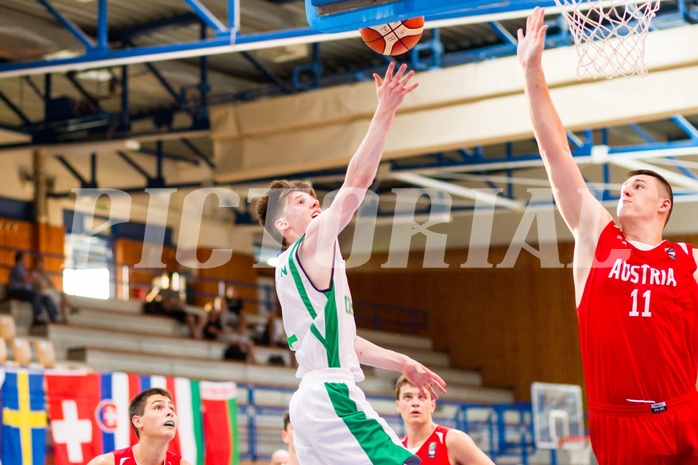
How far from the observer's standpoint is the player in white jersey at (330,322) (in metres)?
4.82

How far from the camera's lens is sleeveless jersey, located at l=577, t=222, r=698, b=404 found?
4.46 meters

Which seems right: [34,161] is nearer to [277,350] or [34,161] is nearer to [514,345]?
[277,350]

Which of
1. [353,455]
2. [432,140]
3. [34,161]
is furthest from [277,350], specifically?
[353,455]

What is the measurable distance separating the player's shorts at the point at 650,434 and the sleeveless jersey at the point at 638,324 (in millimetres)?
46

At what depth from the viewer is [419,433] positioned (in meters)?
7.32

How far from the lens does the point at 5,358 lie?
14.1 m

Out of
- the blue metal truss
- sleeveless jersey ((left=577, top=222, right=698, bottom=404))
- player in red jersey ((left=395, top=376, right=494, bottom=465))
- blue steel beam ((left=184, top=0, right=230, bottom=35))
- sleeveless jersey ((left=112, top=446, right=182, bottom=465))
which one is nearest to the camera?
sleeveless jersey ((left=577, top=222, right=698, bottom=404))

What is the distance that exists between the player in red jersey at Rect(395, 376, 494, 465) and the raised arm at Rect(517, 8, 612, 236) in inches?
113

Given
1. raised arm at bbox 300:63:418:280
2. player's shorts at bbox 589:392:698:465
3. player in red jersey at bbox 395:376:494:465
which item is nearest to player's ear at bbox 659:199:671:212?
player's shorts at bbox 589:392:698:465

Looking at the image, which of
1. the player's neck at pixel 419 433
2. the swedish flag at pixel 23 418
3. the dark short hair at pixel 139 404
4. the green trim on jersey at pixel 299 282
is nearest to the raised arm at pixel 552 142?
the green trim on jersey at pixel 299 282

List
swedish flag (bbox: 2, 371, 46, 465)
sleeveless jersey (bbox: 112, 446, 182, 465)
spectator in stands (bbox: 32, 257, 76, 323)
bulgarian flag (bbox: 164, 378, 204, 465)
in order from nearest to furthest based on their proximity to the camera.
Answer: sleeveless jersey (bbox: 112, 446, 182, 465) → swedish flag (bbox: 2, 371, 46, 465) → bulgarian flag (bbox: 164, 378, 204, 465) → spectator in stands (bbox: 32, 257, 76, 323)

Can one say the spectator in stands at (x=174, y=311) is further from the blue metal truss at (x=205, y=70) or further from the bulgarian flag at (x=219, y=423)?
the bulgarian flag at (x=219, y=423)

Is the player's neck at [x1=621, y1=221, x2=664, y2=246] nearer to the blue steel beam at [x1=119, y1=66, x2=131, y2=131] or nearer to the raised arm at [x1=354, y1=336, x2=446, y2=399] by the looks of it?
the raised arm at [x1=354, y1=336, x2=446, y2=399]

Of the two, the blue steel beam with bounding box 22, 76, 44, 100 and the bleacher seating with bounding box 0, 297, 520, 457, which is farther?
the blue steel beam with bounding box 22, 76, 44, 100
